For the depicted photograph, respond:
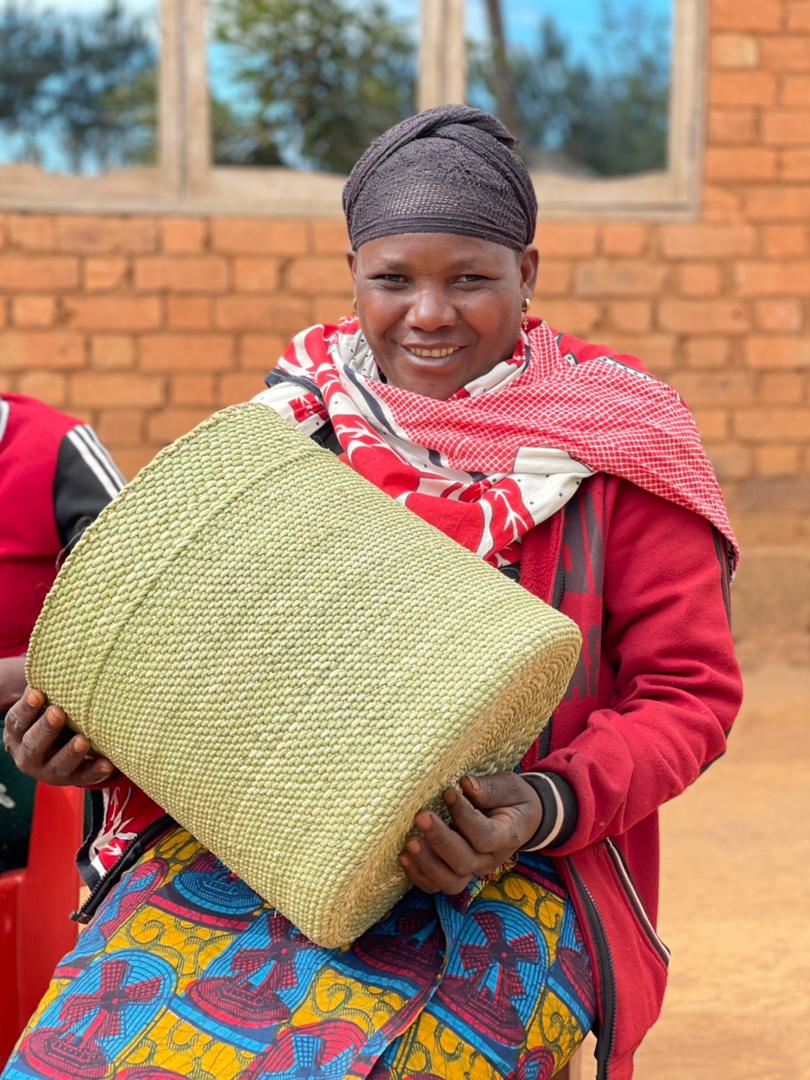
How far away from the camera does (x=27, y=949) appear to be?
2.33 metres

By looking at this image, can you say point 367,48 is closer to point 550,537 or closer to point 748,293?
point 748,293

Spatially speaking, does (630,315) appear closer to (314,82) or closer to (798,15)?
(798,15)

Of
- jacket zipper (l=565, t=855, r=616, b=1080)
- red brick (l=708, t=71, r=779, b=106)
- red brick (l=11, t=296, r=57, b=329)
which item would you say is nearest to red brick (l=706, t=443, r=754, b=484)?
red brick (l=708, t=71, r=779, b=106)

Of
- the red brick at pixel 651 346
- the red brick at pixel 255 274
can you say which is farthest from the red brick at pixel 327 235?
the red brick at pixel 651 346

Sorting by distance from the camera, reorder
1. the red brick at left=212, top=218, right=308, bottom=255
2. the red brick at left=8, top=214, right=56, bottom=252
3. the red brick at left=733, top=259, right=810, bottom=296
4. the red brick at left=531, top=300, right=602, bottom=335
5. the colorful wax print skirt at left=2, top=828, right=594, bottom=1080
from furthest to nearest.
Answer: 1. the red brick at left=733, top=259, right=810, bottom=296
2. the red brick at left=531, top=300, right=602, bottom=335
3. the red brick at left=212, top=218, right=308, bottom=255
4. the red brick at left=8, top=214, right=56, bottom=252
5. the colorful wax print skirt at left=2, top=828, right=594, bottom=1080

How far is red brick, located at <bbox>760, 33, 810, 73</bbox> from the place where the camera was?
18.1 ft

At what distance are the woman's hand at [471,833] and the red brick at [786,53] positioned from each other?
15.4 feet

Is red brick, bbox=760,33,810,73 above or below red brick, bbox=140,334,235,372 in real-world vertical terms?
above

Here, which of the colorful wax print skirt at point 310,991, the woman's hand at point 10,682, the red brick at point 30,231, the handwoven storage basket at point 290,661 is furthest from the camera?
the red brick at point 30,231

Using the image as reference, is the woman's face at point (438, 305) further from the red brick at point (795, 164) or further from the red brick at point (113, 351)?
the red brick at point (795, 164)

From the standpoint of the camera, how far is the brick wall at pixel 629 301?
209 inches

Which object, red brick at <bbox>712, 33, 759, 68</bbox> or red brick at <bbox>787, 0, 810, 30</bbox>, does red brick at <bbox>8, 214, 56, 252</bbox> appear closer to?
red brick at <bbox>712, 33, 759, 68</bbox>

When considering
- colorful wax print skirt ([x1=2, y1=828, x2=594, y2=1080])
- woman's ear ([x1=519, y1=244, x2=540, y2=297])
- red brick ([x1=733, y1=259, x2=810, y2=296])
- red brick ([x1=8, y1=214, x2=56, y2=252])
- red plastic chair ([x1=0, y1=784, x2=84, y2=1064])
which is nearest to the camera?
colorful wax print skirt ([x1=2, y1=828, x2=594, y2=1080])

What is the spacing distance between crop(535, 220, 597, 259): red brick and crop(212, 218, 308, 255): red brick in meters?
0.98
